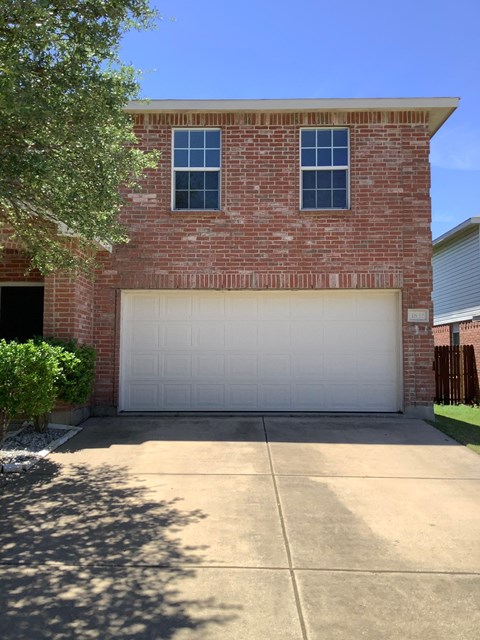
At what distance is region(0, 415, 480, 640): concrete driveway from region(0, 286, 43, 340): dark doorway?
10.9 ft

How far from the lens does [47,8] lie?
4.50 meters

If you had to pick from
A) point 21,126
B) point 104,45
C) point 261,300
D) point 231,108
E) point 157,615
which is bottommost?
point 157,615

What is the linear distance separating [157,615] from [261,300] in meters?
7.48

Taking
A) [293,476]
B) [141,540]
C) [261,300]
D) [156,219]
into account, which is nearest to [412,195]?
[261,300]

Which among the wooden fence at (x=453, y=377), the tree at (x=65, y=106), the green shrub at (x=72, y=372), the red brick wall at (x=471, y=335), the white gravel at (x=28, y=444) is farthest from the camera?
the red brick wall at (x=471, y=335)

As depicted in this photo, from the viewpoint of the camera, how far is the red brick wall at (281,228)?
9930mm

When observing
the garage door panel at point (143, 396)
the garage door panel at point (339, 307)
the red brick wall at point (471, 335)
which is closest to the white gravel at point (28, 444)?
the garage door panel at point (143, 396)

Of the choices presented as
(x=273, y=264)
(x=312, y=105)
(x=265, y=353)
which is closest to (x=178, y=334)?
(x=265, y=353)

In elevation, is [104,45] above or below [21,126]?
above

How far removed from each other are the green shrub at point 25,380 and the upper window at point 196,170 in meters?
4.49

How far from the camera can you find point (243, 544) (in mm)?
4133

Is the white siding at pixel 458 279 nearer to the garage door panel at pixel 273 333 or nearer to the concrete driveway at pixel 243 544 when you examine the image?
the garage door panel at pixel 273 333

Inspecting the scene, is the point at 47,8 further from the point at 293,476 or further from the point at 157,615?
the point at 293,476

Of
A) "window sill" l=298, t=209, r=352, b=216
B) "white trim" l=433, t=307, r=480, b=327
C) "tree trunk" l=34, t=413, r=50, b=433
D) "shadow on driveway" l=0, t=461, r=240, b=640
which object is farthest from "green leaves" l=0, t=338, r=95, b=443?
"white trim" l=433, t=307, r=480, b=327
